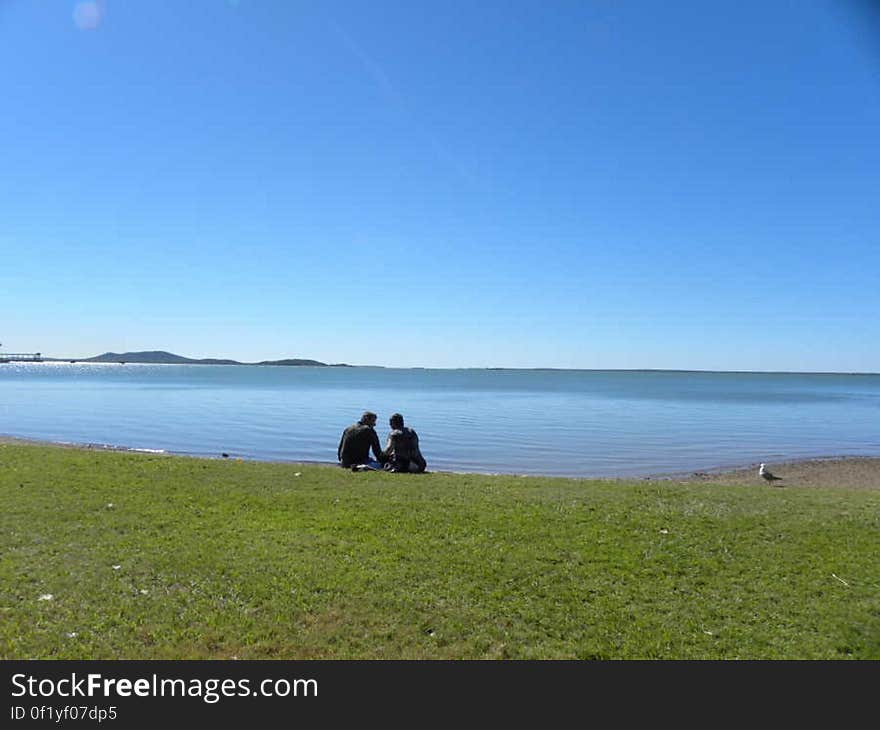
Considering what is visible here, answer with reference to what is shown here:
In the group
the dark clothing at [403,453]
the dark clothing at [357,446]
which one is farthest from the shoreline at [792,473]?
the dark clothing at [357,446]

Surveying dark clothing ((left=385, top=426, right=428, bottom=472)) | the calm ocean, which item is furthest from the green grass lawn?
the calm ocean

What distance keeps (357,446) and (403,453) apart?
3.62ft

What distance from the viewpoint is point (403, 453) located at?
45.6 ft

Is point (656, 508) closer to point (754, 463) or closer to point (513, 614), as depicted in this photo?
point (513, 614)

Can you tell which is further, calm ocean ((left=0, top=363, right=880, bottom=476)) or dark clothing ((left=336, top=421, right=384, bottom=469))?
calm ocean ((left=0, top=363, right=880, bottom=476))

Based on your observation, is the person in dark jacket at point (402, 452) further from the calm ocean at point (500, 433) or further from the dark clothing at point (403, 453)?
the calm ocean at point (500, 433)

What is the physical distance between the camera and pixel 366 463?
14062 mm

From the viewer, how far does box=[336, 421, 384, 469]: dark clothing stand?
14.0 meters

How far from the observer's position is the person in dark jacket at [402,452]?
13844mm

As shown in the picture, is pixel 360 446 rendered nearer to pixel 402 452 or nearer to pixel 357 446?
pixel 357 446

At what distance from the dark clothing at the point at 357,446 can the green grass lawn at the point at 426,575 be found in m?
3.51

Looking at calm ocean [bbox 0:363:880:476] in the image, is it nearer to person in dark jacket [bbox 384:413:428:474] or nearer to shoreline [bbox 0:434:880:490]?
shoreline [bbox 0:434:880:490]
